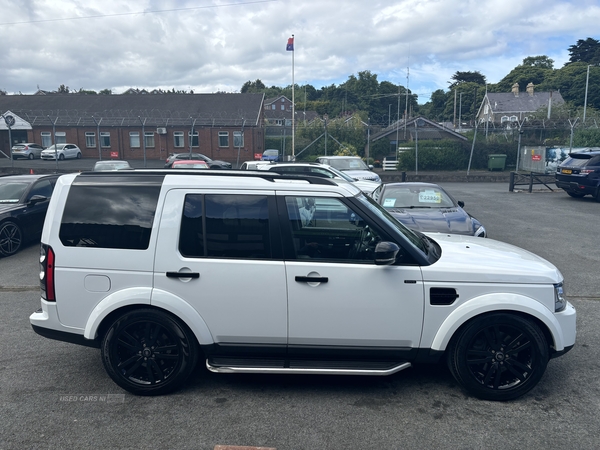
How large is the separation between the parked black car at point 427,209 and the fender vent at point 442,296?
428 centimetres

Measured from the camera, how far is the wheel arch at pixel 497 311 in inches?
160

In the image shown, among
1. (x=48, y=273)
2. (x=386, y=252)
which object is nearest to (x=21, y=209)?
(x=48, y=273)

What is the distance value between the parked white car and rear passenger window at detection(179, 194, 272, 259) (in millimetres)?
40798

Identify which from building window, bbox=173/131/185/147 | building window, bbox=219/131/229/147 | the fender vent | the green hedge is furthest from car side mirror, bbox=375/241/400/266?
building window, bbox=173/131/185/147

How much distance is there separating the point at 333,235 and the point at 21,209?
28.1ft

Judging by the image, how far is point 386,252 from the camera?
3.95 meters

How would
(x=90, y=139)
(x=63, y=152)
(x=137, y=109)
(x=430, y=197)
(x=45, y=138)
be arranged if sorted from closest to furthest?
1. (x=430, y=197)
2. (x=63, y=152)
3. (x=90, y=139)
4. (x=45, y=138)
5. (x=137, y=109)

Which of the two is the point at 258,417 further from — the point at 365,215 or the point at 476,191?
the point at 476,191

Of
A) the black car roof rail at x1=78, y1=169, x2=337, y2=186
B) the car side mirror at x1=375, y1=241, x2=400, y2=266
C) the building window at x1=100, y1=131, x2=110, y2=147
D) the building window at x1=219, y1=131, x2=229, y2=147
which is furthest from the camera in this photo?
the building window at x1=100, y1=131, x2=110, y2=147

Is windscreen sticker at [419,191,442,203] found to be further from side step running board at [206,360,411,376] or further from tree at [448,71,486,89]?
tree at [448,71,486,89]

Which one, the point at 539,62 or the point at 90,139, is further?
the point at 539,62

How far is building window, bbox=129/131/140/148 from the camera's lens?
44.5m

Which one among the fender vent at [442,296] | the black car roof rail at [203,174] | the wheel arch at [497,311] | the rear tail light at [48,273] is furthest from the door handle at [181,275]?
the wheel arch at [497,311]

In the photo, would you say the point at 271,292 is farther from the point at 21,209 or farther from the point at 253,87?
the point at 253,87
